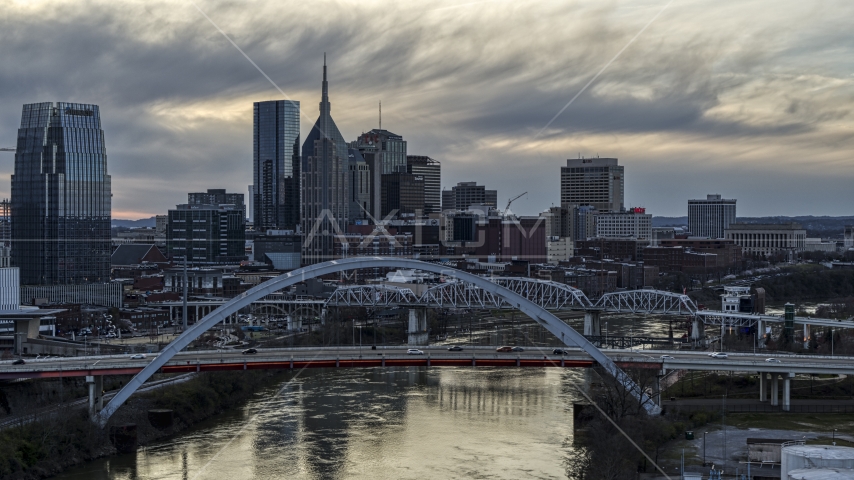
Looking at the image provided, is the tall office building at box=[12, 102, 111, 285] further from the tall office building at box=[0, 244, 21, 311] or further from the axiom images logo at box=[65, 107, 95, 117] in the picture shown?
the tall office building at box=[0, 244, 21, 311]

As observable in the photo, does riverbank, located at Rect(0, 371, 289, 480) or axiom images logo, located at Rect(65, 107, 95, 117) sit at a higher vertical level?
axiom images logo, located at Rect(65, 107, 95, 117)

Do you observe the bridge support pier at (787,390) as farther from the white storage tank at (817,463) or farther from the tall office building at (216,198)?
the tall office building at (216,198)

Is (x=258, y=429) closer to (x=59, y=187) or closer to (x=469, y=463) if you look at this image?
(x=469, y=463)

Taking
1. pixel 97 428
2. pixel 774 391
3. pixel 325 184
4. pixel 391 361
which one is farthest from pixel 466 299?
pixel 325 184

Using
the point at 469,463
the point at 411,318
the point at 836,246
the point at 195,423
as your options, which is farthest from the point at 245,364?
the point at 836,246

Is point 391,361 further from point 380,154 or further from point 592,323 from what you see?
point 380,154

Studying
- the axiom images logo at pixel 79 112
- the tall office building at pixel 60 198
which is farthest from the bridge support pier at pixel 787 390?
the axiom images logo at pixel 79 112

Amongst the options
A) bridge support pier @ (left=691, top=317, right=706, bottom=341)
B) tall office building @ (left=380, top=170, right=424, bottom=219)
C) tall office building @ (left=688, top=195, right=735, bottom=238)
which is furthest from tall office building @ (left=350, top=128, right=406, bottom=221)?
bridge support pier @ (left=691, top=317, right=706, bottom=341)
